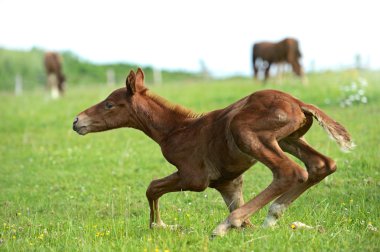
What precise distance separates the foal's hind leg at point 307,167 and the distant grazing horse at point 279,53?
77.6ft

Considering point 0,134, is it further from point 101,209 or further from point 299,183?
point 299,183

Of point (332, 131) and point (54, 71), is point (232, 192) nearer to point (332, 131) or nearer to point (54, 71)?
point (332, 131)

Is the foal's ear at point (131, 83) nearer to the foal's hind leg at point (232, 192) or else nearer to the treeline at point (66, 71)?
the foal's hind leg at point (232, 192)

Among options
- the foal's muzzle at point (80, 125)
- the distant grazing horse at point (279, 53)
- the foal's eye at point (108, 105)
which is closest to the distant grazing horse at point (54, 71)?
the distant grazing horse at point (279, 53)

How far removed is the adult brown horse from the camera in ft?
22.0

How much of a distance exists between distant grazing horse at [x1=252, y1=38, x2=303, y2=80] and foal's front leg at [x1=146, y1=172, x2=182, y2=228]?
24.0 meters

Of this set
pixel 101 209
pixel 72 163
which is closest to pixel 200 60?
pixel 72 163

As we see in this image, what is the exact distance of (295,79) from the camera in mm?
33281

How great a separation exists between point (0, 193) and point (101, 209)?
9.74ft

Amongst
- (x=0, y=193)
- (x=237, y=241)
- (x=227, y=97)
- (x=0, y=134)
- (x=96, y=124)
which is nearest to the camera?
(x=237, y=241)

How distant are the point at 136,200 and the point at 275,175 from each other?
13.7ft

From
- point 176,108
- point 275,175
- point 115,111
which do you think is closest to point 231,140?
point 275,175

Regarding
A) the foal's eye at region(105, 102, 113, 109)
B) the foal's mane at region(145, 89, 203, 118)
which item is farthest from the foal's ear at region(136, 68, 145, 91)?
the foal's eye at region(105, 102, 113, 109)

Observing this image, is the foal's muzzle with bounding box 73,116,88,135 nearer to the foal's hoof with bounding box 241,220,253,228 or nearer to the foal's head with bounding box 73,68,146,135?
the foal's head with bounding box 73,68,146,135
